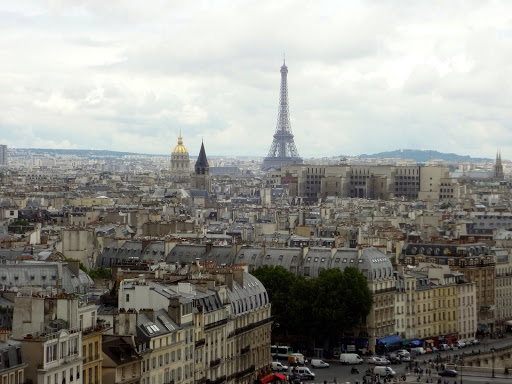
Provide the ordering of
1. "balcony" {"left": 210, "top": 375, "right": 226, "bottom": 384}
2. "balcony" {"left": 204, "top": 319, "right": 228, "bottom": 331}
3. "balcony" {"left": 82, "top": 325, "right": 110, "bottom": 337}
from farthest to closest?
"balcony" {"left": 210, "top": 375, "right": 226, "bottom": 384} < "balcony" {"left": 204, "top": 319, "right": 228, "bottom": 331} < "balcony" {"left": 82, "top": 325, "right": 110, "bottom": 337}

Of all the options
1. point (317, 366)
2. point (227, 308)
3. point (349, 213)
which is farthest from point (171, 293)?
point (349, 213)

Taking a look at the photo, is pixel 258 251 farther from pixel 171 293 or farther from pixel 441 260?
pixel 171 293

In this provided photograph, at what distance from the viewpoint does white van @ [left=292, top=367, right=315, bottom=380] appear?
61.7m

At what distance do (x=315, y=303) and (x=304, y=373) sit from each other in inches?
265

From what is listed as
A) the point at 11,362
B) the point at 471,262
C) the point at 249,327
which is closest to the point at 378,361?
the point at 249,327

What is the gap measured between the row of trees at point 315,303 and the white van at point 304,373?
5593mm

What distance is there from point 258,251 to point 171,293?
2269 centimetres

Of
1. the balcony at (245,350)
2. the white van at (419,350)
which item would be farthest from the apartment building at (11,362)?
the white van at (419,350)

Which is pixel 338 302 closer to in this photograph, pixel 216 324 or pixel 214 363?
pixel 216 324

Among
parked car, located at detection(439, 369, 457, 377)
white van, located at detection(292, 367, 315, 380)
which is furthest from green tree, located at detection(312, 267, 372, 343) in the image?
parked car, located at detection(439, 369, 457, 377)

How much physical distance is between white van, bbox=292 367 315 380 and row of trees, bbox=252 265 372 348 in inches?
220

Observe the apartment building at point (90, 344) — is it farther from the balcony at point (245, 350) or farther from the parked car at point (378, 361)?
the parked car at point (378, 361)

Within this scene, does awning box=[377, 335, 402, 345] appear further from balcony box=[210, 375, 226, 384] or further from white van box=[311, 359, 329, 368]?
balcony box=[210, 375, 226, 384]

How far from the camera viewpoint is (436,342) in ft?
251
